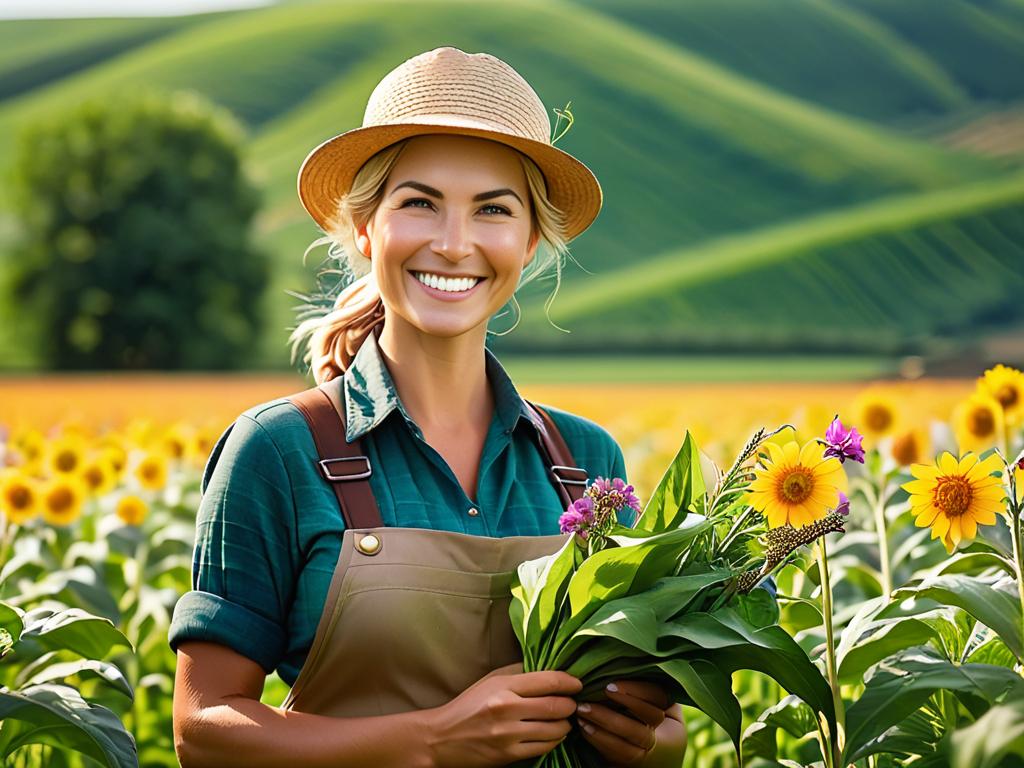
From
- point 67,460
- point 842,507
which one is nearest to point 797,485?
point 842,507

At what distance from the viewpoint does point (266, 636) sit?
2.60m

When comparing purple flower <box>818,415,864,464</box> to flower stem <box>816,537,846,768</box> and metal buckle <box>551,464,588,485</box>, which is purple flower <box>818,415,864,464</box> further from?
metal buckle <box>551,464,588,485</box>

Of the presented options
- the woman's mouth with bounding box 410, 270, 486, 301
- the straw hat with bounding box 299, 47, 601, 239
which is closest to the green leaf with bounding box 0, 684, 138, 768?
the woman's mouth with bounding box 410, 270, 486, 301

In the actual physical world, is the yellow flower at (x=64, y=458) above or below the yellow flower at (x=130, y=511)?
above

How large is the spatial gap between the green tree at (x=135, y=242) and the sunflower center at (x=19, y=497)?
119 feet

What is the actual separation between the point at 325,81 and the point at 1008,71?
3246 cm

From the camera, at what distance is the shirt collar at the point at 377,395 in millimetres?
2801

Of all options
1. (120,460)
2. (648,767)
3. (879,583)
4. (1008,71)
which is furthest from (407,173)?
(1008,71)

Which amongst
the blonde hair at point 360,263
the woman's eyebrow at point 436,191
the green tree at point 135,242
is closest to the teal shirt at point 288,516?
the blonde hair at point 360,263

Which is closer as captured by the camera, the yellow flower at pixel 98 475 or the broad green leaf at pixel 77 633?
the broad green leaf at pixel 77 633

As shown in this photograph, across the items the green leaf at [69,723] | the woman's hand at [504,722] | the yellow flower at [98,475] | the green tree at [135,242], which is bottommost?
the green leaf at [69,723]

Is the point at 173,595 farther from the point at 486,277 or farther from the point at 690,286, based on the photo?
the point at 690,286

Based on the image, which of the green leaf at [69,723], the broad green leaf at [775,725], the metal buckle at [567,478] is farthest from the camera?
the metal buckle at [567,478]

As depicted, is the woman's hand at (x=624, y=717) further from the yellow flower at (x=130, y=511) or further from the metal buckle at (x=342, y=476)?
the yellow flower at (x=130, y=511)
